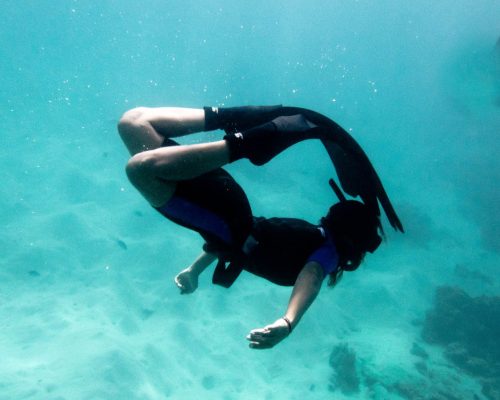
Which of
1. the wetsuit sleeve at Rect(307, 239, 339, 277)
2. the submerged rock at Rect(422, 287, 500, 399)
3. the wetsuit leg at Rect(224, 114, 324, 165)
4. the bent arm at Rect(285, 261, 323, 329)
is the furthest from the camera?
the submerged rock at Rect(422, 287, 500, 399)

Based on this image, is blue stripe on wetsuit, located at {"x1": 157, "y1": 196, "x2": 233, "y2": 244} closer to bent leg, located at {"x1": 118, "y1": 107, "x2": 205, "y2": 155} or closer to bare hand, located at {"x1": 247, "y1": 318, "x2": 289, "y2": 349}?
bent leg, located at {"x1": 118, "y1": 107, "x2": 205, "y2": 155}

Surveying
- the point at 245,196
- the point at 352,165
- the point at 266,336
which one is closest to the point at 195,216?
the point at 245,196

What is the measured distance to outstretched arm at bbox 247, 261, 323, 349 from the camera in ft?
8.39

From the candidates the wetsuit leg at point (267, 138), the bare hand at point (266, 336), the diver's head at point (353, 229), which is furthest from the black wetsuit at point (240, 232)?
the bare hand at point (266, 336)

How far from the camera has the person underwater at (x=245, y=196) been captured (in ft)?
8.49

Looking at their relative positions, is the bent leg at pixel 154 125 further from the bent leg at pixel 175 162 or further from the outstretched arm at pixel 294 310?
the outstretched arm at pixel 294 310

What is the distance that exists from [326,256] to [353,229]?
37 cm

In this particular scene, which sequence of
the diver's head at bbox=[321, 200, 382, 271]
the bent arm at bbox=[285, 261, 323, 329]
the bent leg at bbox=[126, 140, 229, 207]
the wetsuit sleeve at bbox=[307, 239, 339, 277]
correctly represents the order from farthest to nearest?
the diver's head at bbox=[321, 200, 382, 271] → the wetsuit sleeve at bbox=[307, 239, 339, 277] → the bent arm at bbox=[285, 261, 323, 329] → the bent leg at bbox=[126, 140, 229, 207]

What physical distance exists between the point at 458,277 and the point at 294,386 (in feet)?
50.5

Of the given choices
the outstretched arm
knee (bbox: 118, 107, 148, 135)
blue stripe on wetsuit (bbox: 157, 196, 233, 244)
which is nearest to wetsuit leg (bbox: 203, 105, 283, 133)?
knee (bbox: 118, 107, 148, 135)

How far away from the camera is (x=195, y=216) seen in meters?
2.98

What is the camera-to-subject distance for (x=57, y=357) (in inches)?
395

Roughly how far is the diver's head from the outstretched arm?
0.38 m

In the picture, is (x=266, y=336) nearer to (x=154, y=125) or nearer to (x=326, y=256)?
(x=326, y=256)
